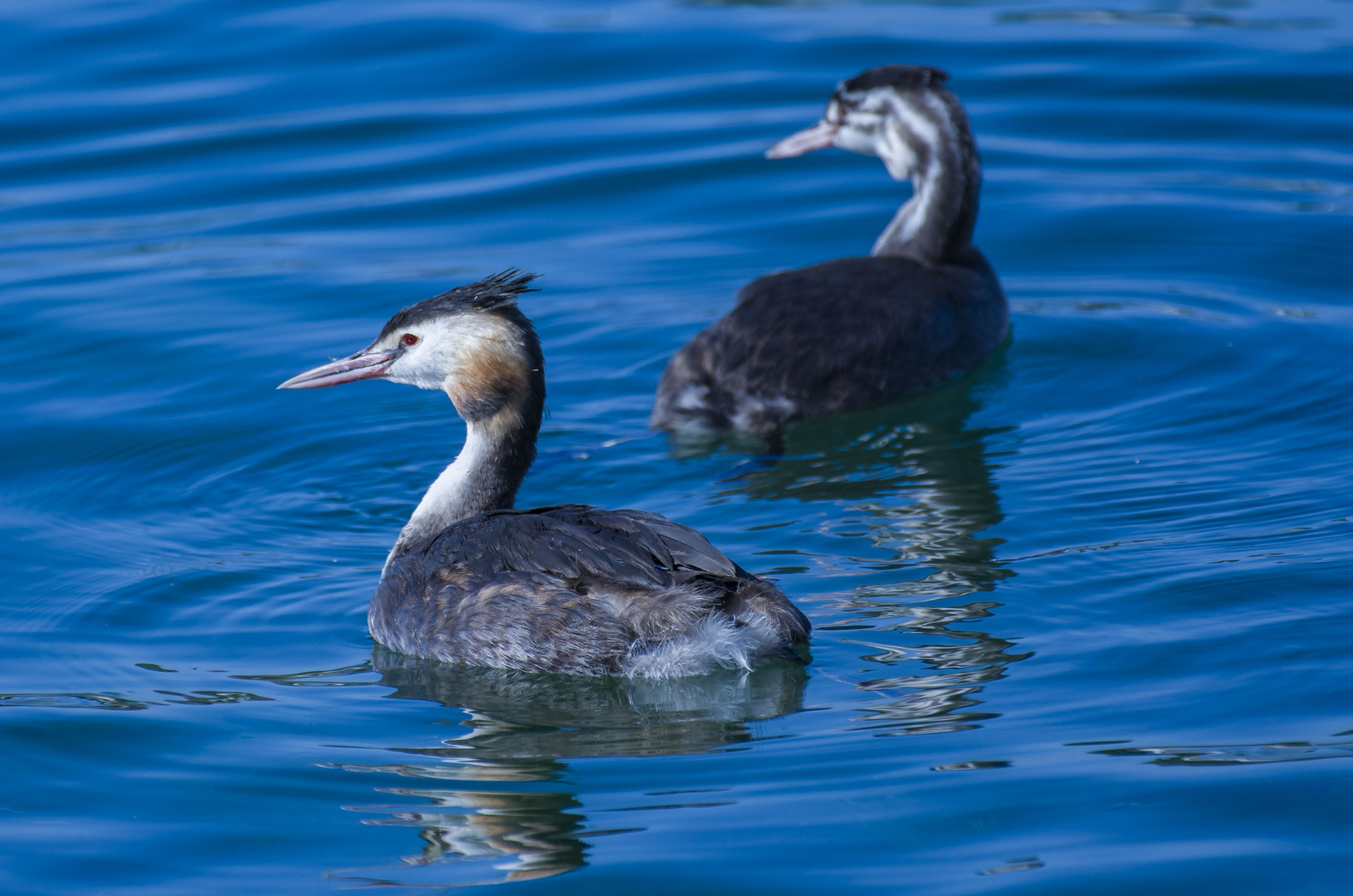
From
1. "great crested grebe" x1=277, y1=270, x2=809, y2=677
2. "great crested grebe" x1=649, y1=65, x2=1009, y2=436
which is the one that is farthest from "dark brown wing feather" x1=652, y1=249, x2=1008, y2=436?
"great crested grebe" x1=277, y1=270, x2=809, y2=677

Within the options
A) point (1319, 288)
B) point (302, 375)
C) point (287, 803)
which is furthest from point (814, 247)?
point (287, 803)

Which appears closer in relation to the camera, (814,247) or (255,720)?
(255,720)

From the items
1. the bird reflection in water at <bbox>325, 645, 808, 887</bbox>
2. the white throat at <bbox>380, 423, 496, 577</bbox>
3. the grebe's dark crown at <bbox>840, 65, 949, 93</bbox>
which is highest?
the grebe's dark crown at <bbox>840, 65, 949, 93</bbox>

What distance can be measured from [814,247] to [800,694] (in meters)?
5.56

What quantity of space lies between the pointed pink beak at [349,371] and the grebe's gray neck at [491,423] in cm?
27

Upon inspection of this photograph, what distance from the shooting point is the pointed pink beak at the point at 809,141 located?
9586mm

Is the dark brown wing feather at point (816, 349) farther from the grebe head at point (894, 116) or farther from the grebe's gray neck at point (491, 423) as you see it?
the grebe's gray neck at point (491, 423)

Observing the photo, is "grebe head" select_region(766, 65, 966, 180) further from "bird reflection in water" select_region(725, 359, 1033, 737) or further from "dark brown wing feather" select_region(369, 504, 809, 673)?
"dark brown wing feather" select_region(369, 504, 809, 673)

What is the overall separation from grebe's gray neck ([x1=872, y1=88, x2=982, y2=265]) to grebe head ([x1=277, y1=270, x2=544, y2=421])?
322 centimetres

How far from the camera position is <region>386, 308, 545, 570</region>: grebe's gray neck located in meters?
6.17

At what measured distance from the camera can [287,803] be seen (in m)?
4.89

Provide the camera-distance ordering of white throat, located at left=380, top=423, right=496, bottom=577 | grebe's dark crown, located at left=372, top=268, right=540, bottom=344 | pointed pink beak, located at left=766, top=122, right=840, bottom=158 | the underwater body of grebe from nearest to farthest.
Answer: the underwater body of grebe
grebe's dark crown, located at left=372, top=268, right=540, bottom=344
white throat, located at left=380, top=423, right=496, bottom=577
pointed pink beak, located at left=766, top=122, right=840, bottom=158

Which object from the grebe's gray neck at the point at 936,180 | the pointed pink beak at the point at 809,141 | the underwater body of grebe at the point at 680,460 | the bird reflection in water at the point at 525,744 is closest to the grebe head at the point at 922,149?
the grebe's gray neck at the point at 936,180

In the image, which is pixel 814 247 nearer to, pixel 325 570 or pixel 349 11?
pixel 325 570
